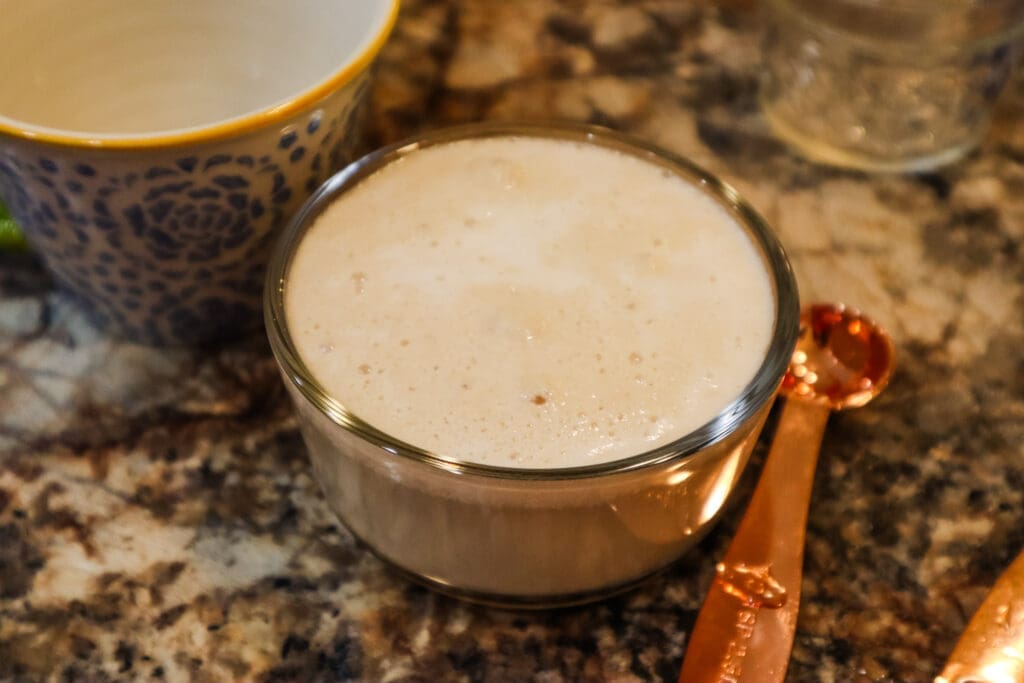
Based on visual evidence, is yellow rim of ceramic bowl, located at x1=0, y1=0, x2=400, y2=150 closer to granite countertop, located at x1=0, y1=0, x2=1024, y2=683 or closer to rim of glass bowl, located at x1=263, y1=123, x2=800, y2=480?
rim of glass bowl, located at x1=263, y1=123, x2=800, y2=480

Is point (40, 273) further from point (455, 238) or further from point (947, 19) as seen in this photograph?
point (947, 19)

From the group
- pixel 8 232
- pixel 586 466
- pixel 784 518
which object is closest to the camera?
pixel 586 466

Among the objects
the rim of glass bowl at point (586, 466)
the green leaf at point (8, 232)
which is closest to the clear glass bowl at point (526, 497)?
the rim of glass bowl at point (586, 466)

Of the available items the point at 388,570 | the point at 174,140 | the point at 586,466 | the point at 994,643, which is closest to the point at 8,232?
the point at 174,140

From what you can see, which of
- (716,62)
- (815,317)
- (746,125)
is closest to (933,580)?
(815,317)

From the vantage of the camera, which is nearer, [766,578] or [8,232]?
[766,578]

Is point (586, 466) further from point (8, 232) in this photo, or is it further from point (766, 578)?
point (8, 232)
